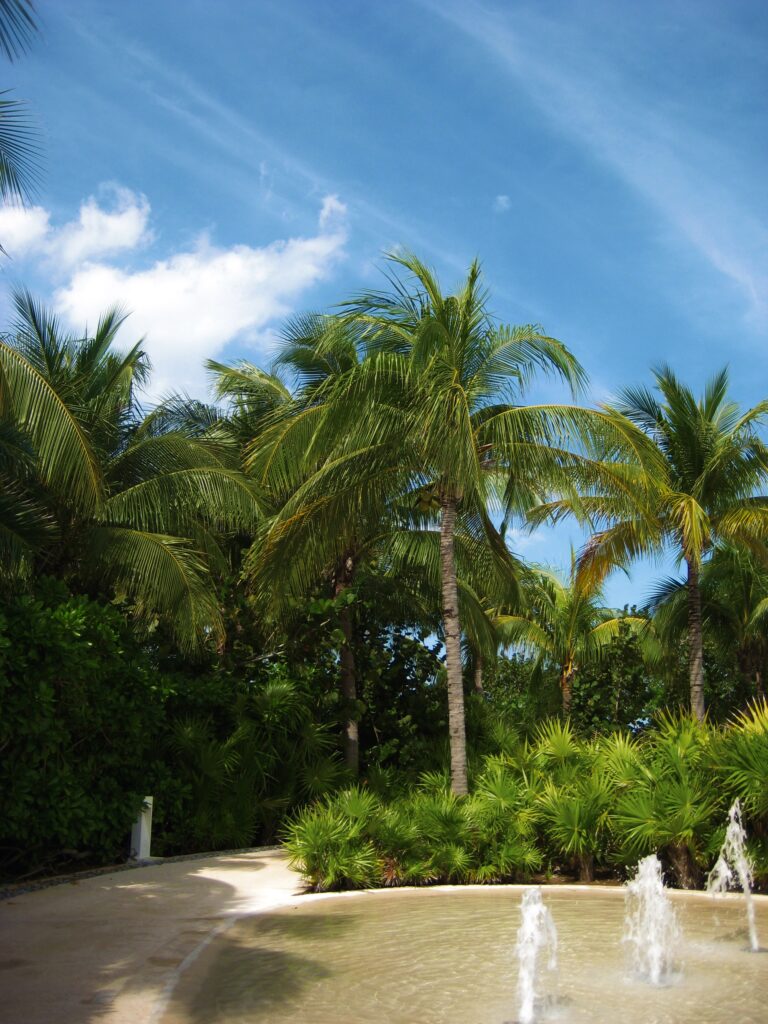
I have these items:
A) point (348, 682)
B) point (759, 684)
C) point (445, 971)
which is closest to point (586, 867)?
point (445, 971)

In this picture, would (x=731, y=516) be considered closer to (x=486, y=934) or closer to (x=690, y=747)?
(x=690, y=747)

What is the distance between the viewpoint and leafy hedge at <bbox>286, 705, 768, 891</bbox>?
35.9 feet

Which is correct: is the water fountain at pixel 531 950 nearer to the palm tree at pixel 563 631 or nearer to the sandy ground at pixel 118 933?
the sandy ground at pixel 118 933

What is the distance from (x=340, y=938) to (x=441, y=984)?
5.57ft

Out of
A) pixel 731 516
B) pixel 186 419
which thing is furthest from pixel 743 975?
pixel 186 419

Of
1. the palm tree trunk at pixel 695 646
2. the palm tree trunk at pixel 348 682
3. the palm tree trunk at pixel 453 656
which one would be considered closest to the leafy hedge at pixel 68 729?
the palm tree trunk at pixel 453 656

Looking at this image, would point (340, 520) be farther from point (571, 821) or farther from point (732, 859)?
point (732, 859)

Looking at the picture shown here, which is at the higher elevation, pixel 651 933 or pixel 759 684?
pixel 759 684

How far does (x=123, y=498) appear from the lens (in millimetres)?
15062

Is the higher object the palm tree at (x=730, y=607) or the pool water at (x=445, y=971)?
the palm tree at (x=730, y=607)

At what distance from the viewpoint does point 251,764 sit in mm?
15164

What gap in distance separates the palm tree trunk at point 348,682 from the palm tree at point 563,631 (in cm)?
877

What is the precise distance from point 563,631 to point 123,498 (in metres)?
15.4

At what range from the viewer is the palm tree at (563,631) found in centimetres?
2689
